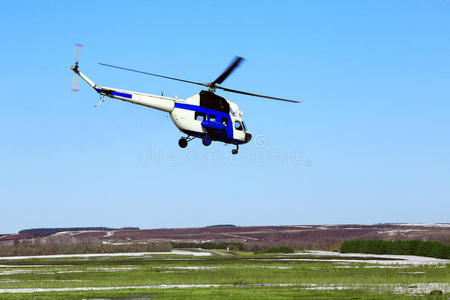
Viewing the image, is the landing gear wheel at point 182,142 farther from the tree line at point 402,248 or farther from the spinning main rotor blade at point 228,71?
the tree line at point 402,248

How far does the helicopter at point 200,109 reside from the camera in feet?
167

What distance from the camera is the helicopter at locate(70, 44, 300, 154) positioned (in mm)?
50781

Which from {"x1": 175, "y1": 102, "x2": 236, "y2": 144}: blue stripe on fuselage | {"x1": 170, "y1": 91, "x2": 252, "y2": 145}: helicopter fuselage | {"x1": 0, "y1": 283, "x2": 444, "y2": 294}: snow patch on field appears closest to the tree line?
{"x1": 170, "y1": 91, "x2": 252, "y2": 145}: helicopter fuselage

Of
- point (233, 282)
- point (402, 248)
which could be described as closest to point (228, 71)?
point (233, 282)

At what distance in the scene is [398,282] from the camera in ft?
138

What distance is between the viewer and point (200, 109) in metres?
53.5

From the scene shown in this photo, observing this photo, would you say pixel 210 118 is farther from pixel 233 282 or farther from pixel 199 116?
pixel 233 282

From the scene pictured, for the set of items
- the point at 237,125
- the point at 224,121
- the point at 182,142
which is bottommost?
the point at 182,142

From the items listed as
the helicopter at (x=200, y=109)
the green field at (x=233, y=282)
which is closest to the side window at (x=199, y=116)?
the helicopter at (x=200, y=109)

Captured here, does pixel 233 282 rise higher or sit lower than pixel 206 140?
lower

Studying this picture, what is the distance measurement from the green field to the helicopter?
11792 mm

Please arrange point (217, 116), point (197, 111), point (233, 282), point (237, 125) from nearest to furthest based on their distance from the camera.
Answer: point (233, 282), point (197, 111), point (217, 116), point (237, 125)

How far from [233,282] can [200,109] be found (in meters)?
17.0

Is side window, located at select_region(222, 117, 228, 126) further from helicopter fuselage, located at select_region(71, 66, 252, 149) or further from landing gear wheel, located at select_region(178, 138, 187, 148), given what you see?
landing gear wheel, located at select_region(178, 138, 187, 148)
